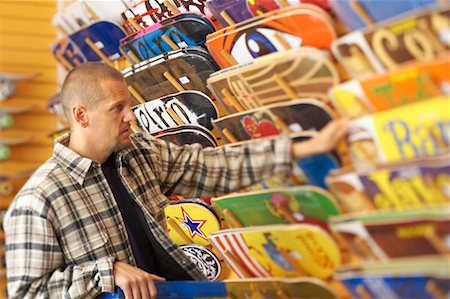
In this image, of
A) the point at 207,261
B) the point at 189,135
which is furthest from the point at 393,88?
the point at 207,261

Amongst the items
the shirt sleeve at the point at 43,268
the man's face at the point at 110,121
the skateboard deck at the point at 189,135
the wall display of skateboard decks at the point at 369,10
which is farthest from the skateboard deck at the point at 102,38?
the wall display of skateboard decks at the point at 369,10

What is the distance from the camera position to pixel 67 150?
2998 mm

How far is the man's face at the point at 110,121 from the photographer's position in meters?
3.00

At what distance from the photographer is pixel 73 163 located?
2.97 metres

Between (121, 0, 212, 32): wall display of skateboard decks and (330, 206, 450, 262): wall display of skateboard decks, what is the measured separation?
1356 millimetres

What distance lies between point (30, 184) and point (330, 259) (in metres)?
1.18

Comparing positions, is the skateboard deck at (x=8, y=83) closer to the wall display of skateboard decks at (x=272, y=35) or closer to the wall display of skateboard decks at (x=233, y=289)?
the wall display of skateboard decks at (x=272, y=35)

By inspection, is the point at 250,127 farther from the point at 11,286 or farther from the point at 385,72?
the point at 11,286

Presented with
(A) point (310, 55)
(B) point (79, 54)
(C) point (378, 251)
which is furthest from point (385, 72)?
(B) point (79, 54)

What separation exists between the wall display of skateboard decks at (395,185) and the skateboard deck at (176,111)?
1027 millimetres

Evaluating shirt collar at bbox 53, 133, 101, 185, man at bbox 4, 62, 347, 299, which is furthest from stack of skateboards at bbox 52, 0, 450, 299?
shirt collar at bbox 53, 133, 101, 185

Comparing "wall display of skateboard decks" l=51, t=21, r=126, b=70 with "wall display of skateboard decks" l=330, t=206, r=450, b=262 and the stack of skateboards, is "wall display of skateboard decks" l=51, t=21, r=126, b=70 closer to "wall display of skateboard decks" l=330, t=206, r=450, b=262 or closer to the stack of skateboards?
the stack of skateboards

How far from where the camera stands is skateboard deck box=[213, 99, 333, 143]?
262 cm

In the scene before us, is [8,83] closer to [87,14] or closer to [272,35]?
[87,14]
